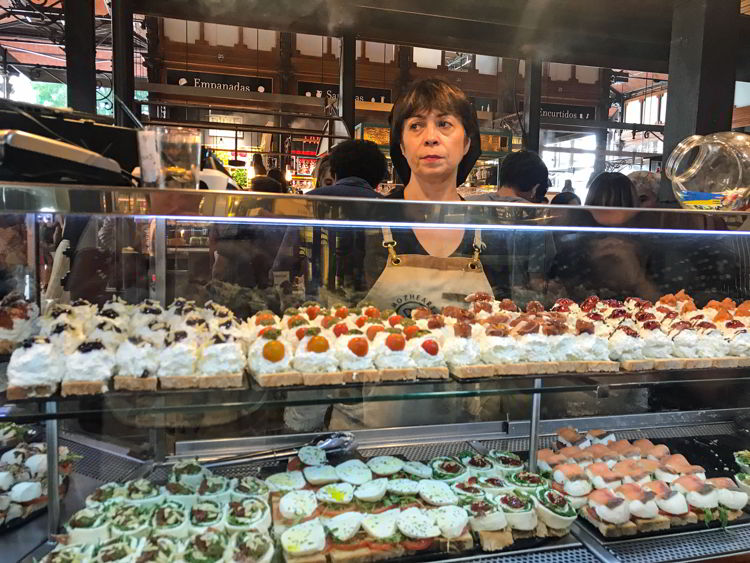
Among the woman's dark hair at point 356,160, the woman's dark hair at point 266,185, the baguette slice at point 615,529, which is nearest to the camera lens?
the baguette slice at point 615,529

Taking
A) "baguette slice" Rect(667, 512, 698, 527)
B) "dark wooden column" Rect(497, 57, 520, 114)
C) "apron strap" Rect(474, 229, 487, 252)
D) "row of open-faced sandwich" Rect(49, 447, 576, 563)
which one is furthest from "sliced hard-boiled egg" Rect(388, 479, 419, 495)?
"dark wooden column" Rect(497, 57, 520, 114)

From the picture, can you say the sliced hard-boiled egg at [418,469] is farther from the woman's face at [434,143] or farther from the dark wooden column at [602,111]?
the dark wooden column at [602,111]

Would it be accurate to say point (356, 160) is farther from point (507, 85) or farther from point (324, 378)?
point (507, 85)

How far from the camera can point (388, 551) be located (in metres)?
1.79

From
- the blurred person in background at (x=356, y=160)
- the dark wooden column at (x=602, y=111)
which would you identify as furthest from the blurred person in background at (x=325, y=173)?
the dark wooden column at (x=602, y=111)

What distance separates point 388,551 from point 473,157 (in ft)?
6.20

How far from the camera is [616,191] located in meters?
3.68

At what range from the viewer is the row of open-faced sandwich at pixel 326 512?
176cm

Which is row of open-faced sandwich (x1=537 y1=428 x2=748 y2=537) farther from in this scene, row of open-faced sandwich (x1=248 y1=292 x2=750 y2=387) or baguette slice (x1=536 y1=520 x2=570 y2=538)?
row of open-faced sandwich (x1=248 y1=292 x2=750 y2=387)

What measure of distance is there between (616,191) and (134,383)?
312cm

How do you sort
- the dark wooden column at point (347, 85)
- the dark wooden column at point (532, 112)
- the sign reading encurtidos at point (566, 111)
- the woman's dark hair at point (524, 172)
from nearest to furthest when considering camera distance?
the woman's dark hair at point (524, 172) → the dark wooden column at point (347, 85) → the dark wooden column at point (532, 112) → the sign reading encurtidos at point (566, 111)

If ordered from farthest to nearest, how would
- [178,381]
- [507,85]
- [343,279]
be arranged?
[507,85], [343,279], [178,381]

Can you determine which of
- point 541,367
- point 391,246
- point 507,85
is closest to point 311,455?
point 541,367

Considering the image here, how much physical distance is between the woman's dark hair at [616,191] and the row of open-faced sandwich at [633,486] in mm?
1702
